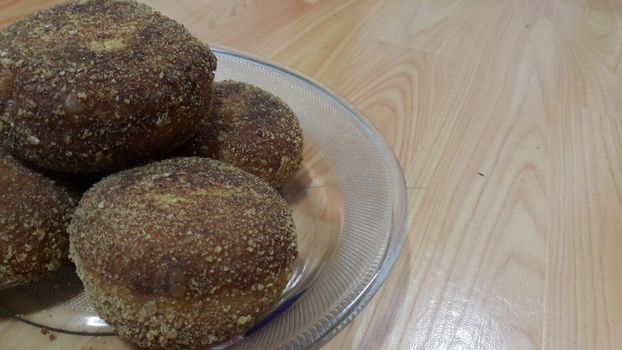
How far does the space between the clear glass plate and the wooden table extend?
93 millimetres

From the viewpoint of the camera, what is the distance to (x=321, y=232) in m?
0.89

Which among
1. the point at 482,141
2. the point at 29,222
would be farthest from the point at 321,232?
the point at 482,141

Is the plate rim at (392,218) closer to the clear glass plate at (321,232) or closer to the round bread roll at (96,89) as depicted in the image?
the clear glass plate at (321,232)

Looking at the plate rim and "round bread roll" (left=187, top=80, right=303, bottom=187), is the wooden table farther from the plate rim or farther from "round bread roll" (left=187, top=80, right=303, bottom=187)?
"round bread roll" (left=187, top=80, right=303, bottom=187)

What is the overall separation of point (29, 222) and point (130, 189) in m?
0.15

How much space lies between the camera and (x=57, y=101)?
684 millimetres

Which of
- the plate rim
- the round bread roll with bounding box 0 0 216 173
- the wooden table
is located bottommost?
the wooden table

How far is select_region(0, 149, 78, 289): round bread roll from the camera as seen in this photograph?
2.36ft

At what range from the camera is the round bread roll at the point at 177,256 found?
2.10ft

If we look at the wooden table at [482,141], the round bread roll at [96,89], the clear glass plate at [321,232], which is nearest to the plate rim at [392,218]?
the clear glass plate at [321,232]

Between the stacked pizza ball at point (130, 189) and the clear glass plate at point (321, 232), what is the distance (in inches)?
1.7

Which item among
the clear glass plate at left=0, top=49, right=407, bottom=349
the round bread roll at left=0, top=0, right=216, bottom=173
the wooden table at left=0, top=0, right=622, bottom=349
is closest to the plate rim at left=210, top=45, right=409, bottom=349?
the clear glass plate at left=0, top=49, right=407, bottom=349

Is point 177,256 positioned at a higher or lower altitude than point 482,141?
higher

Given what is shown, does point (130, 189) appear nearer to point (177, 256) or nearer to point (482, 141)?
point (177, 256)
